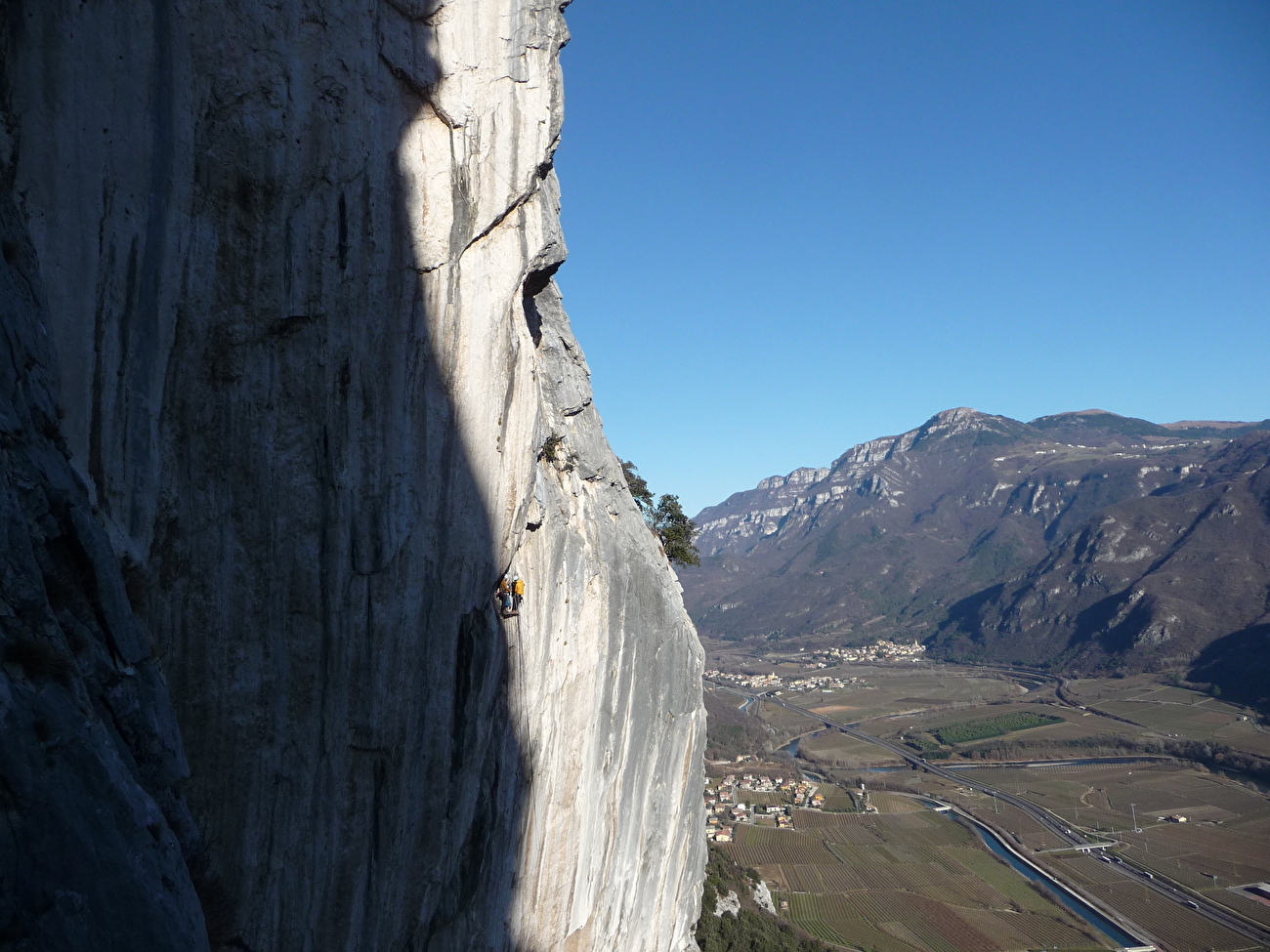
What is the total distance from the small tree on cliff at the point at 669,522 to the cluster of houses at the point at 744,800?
172 ft

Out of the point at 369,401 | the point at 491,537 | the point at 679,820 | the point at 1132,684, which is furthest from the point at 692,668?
the point at 1132,684

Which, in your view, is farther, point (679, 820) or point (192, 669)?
point (679, 820)

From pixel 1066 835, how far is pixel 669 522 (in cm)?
7594

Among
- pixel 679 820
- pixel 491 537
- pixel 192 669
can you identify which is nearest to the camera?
pixel 192 669

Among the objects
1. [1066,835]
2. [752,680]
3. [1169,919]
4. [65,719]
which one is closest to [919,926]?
[1169,919]

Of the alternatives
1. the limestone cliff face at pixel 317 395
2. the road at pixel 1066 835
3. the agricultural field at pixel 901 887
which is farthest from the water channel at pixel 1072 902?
the limestone cliff face at pixel 317 395

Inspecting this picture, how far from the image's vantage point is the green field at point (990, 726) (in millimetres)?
123312

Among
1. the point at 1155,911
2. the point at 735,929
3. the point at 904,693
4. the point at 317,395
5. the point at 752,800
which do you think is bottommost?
the point at 904,693

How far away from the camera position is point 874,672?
19075 cm

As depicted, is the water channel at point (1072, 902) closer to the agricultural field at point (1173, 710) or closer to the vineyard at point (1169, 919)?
the vineyard at point (1169, 919)

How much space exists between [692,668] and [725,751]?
91.7m

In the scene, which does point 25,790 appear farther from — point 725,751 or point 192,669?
point 725,751

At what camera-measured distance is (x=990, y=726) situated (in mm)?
127125

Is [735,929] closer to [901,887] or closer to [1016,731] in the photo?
[901,887]
